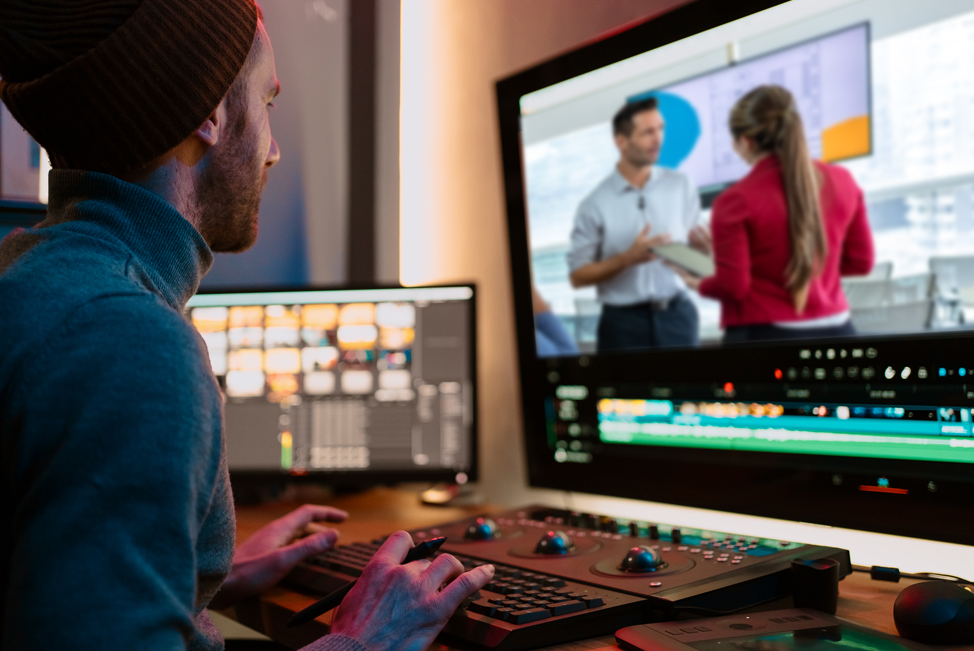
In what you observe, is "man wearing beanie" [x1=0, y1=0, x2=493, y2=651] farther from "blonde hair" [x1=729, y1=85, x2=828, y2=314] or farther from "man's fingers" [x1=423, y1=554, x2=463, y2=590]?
"blonde hair" [x1=729, y1=85, x2=828, y2=314]

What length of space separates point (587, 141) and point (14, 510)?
1082 millimetres

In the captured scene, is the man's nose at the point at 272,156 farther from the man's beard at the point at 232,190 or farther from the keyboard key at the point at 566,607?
the keyboard key at the point at 566,607

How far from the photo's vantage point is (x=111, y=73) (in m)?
0.69

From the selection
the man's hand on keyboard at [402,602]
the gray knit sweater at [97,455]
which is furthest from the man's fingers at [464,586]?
the gray knit sweater at [97,455]

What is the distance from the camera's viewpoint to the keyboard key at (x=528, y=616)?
2.32 feet

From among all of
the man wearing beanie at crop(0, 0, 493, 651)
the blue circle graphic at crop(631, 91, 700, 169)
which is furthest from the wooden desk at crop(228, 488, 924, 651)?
the blue circle graphic at crop(631, 91, 700, 169)

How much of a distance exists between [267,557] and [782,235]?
848 mm

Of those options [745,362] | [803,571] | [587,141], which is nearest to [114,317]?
[803,571]

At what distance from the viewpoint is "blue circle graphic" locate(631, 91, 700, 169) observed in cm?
123

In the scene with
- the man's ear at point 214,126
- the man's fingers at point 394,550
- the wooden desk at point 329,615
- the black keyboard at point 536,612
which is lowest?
the wooden desk at point 329,615

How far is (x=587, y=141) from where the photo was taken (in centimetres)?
140

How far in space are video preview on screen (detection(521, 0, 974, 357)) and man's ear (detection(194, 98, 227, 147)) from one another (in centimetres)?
73

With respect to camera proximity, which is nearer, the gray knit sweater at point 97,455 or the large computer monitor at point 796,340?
the gray knit sweater at point 97,455

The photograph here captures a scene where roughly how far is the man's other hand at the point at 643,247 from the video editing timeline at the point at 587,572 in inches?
17.7
